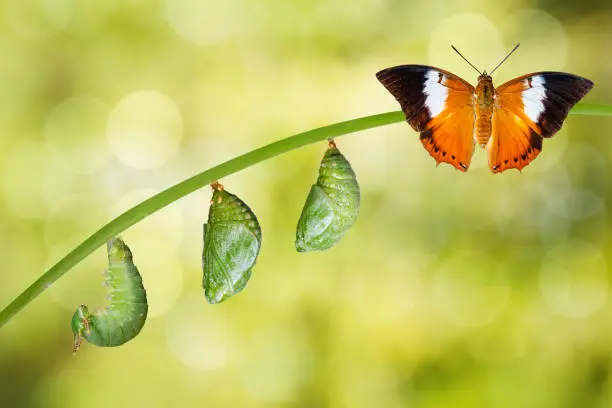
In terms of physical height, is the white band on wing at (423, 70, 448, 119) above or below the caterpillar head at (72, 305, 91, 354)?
above

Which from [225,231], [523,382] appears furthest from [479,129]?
[523,382]

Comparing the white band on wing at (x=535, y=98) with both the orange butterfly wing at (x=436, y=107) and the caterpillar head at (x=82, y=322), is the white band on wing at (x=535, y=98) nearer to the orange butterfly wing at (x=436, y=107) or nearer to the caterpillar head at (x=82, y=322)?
the orange butterfly wing at (x=436, y=107)

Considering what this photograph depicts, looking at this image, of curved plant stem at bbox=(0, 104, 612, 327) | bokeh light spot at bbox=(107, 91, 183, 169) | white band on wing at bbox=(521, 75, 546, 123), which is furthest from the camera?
bokeh light spot at bbox=(107, 91, 183, 169)

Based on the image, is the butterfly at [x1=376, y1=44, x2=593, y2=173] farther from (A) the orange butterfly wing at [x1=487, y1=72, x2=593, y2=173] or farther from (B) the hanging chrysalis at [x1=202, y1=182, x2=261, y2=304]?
(B) the hanging chrysalis at [x1=202, y1=182, x2=261, y2=304]

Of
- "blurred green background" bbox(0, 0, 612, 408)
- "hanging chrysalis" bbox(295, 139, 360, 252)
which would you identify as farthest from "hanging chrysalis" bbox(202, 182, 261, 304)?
"blurred green background" bbox(0, 0, 612, 408)

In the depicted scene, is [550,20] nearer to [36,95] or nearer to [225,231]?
[36,95]

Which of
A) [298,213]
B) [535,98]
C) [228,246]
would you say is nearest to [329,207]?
[228,246]
